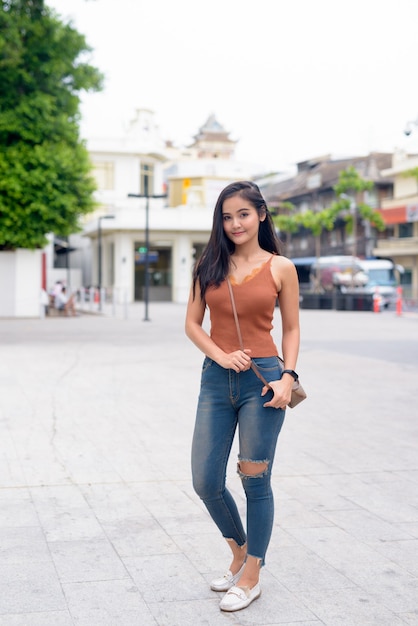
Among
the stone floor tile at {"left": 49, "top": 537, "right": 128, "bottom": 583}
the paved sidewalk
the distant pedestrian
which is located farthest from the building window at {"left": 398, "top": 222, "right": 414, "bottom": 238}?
the stone floor tile at {"left": 49, "top": 537, "right": 128, "bottom": 583}

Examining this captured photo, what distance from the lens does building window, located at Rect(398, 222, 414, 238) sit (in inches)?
2495

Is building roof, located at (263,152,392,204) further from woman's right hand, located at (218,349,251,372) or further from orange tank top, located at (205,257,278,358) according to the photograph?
woman's right hand, located at (218,349,251,372)

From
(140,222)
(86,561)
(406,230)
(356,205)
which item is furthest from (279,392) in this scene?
(356,205)

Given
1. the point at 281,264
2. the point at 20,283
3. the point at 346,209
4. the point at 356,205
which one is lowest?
the point at 20,283

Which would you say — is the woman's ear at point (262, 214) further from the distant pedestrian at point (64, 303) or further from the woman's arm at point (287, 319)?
the distant pedestrian at point (64, 303)

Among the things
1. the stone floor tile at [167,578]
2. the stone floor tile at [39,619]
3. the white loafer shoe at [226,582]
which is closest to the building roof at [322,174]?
the stone floor tile at [167,578]

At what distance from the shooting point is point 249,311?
148 inches

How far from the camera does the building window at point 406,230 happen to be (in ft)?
208

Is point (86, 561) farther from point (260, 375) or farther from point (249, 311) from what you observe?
point (249, 311)

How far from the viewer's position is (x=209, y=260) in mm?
3908

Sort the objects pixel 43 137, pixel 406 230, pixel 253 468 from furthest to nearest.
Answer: pixel 406 230, pixel 43 137, pixel 253 468

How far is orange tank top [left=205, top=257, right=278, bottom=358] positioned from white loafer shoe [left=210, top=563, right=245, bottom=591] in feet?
3.29

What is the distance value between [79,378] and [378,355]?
20.9ft

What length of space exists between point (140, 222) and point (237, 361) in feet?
176
